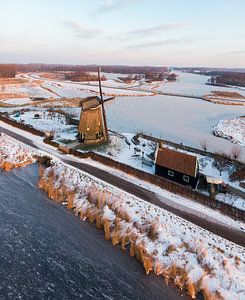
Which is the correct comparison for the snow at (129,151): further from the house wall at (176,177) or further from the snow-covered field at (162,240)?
the snow-covered field at (162,240)

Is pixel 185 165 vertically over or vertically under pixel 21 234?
over

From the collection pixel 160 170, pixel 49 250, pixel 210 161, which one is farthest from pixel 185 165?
pixel 49 250

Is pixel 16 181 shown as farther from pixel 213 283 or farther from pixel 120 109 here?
pixel 120 109

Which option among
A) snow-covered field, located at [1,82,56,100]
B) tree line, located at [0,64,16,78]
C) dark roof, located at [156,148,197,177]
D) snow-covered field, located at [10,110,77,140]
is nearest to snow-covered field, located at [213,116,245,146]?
dark roof, located at [156,148,197,177]

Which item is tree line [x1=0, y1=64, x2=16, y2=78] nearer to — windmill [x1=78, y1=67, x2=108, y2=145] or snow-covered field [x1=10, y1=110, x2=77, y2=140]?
snow-covered field [x1=10, y1=110, x2=77, y2=140]

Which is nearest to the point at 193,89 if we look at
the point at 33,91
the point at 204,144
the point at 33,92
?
the point at 33,91

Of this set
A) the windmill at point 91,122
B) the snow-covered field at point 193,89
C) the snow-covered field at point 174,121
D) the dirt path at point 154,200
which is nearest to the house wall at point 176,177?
the dirt path at point 154,200
